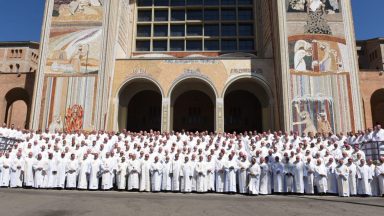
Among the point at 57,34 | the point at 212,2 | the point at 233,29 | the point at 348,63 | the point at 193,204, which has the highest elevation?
the point at 212,2

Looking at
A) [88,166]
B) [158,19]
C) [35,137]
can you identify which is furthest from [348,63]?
[35,137]

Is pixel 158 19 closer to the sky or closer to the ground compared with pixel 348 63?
closer to the sky

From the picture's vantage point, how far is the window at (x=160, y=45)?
28703 millimetres

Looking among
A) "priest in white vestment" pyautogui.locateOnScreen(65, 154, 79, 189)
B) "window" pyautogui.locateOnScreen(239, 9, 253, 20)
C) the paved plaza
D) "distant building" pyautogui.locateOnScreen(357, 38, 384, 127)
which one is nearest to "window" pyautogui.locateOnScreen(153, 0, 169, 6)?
"window" pyautogui.locateOnScreen(239, 9, 253, 20)

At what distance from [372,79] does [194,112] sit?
13773 mm

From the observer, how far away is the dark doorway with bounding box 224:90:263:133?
1091 inches

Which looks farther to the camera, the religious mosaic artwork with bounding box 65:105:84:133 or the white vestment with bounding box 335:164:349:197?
the religious mosaic artwork with bounding box 65:105:84:133

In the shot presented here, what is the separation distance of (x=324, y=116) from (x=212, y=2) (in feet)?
47.5

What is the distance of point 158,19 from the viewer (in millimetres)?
29328

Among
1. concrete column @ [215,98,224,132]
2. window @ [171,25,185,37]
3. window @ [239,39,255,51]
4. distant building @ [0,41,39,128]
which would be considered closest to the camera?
concrete column @ [215,98,224,132]

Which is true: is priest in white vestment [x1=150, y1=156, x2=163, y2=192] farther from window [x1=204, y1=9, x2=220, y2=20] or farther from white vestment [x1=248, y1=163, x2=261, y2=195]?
window [x1=204, y1=9, x2=220, y2=20]

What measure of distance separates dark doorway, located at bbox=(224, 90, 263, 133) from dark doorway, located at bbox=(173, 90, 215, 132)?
1.42m

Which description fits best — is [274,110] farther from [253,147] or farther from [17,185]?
[17,185]

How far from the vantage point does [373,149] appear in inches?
574
